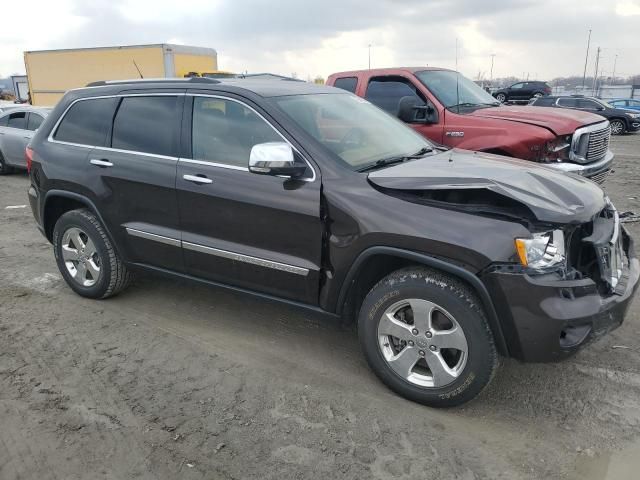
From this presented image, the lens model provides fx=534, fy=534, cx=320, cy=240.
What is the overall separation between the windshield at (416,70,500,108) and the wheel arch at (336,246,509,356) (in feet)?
13.7

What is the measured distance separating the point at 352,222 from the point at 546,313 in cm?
114

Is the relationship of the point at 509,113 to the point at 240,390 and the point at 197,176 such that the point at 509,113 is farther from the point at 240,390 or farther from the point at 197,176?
the point at 240,390

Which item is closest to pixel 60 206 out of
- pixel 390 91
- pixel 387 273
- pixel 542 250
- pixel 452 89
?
pixel 387 273

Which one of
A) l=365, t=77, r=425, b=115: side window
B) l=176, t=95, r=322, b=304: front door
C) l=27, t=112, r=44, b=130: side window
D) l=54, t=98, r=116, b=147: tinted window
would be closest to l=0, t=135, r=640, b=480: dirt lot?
l=176, t=95, r=322, b=304: front door

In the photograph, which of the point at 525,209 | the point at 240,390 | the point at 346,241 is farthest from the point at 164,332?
the point at 525,209

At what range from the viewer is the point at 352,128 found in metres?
3.83

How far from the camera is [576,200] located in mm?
2996

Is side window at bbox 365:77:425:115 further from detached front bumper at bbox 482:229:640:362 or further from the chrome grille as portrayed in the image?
detached front bumper at bbox 482:229:640:362

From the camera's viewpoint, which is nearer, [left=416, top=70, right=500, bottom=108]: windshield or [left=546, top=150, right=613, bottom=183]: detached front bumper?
[left=546, top=150, right=613, bottom=183]: detached front bumper

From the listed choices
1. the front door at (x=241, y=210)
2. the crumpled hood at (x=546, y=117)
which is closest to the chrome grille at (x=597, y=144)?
the crumpled hood at (x=546, y=117)

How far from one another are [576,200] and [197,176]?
239 cm

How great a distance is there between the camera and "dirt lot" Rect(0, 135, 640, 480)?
8.74 ft

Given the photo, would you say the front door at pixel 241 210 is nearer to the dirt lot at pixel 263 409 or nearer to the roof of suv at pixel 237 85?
the roof of suv at pixel 237 85

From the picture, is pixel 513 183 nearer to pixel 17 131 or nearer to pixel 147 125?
pixel 147 125
